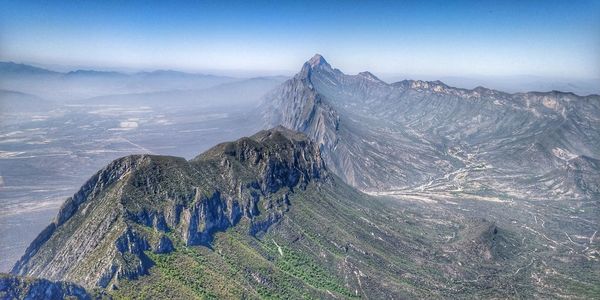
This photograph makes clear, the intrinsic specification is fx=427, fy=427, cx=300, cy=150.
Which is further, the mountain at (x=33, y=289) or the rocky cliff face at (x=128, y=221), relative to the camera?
the rocky cliff face at (x=128, y=221)

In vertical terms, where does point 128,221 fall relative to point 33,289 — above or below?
below

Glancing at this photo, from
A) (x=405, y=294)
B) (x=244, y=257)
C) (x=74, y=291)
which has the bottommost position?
(x=405, y=294)

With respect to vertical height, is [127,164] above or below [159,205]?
above

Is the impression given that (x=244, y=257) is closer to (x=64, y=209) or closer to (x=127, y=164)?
(x=127, y=164)

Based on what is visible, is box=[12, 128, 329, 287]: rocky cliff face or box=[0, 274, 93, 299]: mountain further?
box=[12, 128, 329, 287]: rocky cliff face

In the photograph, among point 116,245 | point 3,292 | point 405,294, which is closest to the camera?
point 3,292

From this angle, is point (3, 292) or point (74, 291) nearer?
point (3, 292)

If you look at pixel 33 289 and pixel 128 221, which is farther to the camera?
pixel 128 221

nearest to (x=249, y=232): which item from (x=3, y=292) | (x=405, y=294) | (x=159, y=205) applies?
(x=159, y=205)
